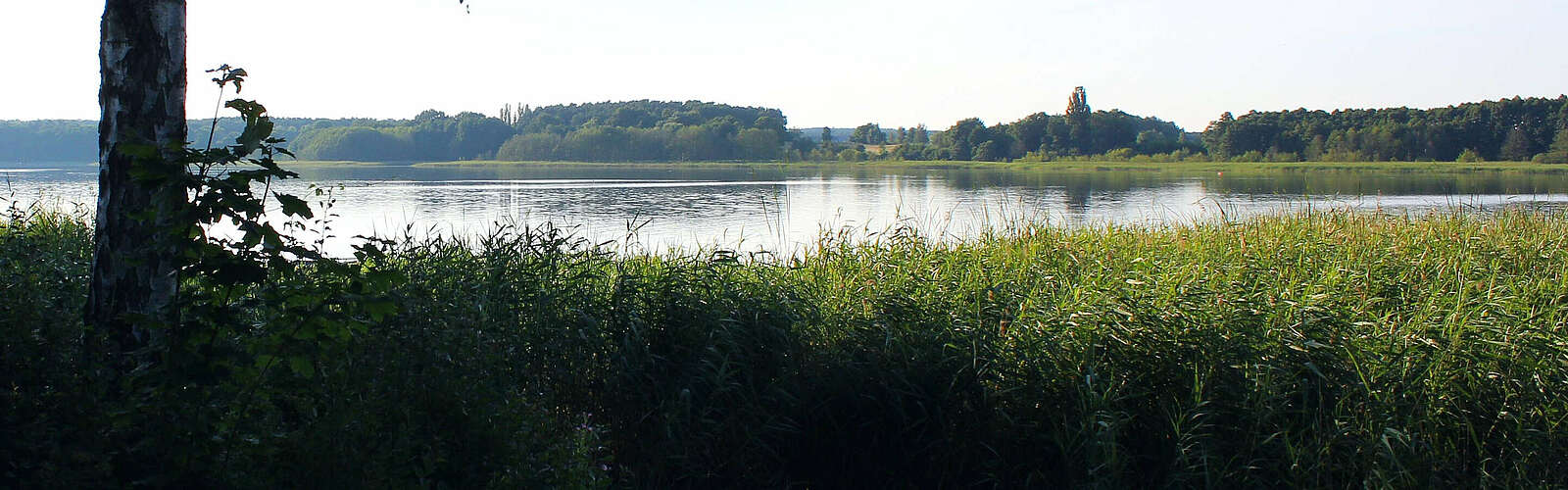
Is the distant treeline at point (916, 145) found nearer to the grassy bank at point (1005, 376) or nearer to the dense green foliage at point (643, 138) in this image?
the dense green foliage at point (643, 138)

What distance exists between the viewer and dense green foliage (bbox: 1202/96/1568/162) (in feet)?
→ 163

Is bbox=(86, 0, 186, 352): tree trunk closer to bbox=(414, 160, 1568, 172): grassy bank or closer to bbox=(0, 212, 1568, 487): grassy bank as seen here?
bbox=(0, 212, 1568, 487): grassy bank

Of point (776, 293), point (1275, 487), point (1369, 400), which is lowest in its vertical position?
point (1275, 487)

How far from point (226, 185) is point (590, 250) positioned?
10.1ft

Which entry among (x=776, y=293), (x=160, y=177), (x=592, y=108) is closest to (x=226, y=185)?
(x=160, y=177)

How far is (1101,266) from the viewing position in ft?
19.8

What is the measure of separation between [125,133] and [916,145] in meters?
77.0

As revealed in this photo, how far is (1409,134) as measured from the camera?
53219mm

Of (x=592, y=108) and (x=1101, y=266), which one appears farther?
(x=592, y=108)

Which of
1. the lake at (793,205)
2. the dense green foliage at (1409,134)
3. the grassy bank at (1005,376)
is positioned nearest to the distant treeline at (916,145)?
the dense green foliage at (1409,134)

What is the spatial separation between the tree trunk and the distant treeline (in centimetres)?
4414

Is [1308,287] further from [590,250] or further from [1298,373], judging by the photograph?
[590,250]

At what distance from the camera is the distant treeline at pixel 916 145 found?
5000 centimetres

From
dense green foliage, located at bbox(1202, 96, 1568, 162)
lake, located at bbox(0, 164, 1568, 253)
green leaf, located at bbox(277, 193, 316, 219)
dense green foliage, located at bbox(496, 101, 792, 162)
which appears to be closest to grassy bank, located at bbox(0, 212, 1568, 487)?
green leaf, located at bbox(277, 193, 316, 219)
